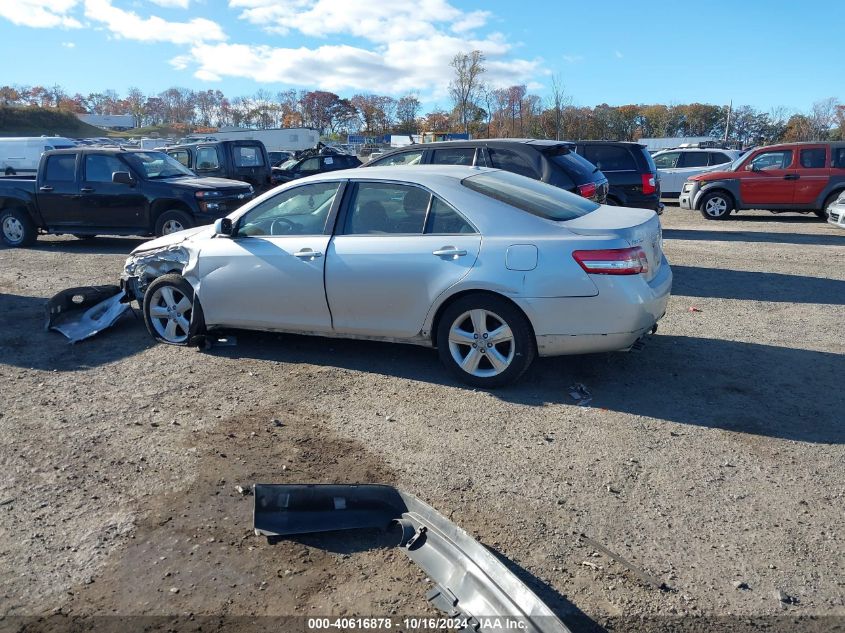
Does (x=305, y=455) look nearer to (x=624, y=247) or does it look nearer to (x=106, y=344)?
(x=624, y=247)

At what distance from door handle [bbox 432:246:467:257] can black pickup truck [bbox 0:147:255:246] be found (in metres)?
7.40

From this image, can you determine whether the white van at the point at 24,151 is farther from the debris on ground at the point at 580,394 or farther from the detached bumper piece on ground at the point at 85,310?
the debris on ground at the point at 580,394

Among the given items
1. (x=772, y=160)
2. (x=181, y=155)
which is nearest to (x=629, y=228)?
(x=772, y=160)

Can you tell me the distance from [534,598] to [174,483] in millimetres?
2281

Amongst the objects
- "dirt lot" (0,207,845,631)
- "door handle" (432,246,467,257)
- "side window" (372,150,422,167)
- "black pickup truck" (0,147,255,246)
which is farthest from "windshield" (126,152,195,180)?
"door handle" (432,246,467,257)

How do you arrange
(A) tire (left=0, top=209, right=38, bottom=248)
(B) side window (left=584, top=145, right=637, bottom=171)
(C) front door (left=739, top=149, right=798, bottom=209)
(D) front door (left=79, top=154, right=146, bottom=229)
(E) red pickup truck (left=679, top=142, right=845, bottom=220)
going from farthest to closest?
(C) front door (left=739, top=149, right=798, bottom=209), (E) red pickup truck (left=679, top=142, right=845, bottom=220), (A) tire (left=0, top=209, right=38, bottom=248), (B) side window (left=584, top=145, right=637, bottom=171), (D) front door (left=79, top=154, right=146, bottom=229)

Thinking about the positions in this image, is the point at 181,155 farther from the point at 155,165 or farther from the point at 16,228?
the point at 16,228

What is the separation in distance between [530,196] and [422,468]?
2.53 metres

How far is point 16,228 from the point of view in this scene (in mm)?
13078

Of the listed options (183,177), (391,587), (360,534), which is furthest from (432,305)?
(183,177)

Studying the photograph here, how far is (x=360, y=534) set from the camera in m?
3.54

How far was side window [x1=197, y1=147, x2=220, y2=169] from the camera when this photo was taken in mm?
15812

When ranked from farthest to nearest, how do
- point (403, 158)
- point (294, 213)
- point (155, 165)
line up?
1. point (155, 165)
2. point (403, 158)
3. point (294, 213)

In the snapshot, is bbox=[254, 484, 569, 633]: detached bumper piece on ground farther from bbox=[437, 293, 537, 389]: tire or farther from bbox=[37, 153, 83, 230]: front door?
bbox=[37, 153, 83, 230]: front door
